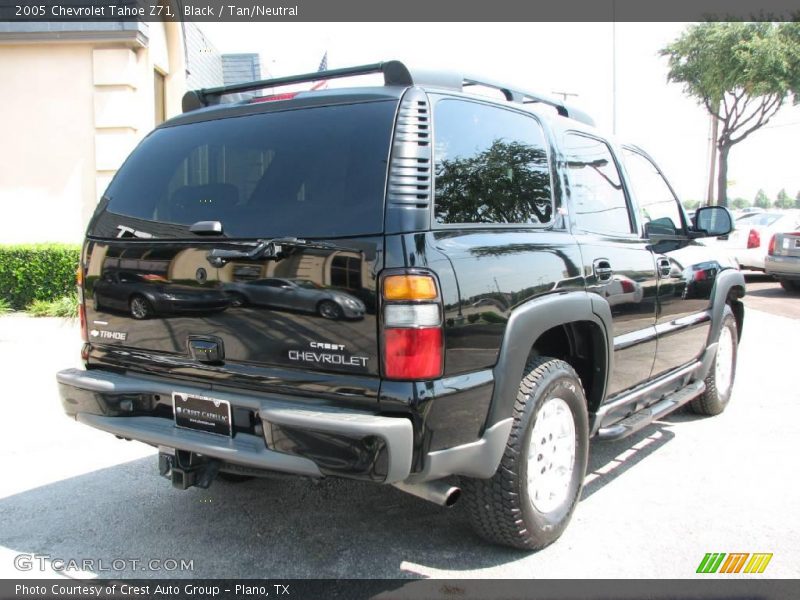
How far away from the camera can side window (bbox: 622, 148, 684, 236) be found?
4531mm

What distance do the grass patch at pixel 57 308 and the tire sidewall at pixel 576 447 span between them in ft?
26.7

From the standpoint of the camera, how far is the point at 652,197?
4.87 meters

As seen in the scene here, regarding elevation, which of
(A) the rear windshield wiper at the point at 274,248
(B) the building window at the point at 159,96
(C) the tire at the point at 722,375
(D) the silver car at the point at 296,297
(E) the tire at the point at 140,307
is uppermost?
(B) the building window at the point at 159,96

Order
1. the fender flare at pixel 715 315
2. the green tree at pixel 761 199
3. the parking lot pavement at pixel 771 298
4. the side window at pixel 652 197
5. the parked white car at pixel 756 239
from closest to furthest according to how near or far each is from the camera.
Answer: the side window at pixel 652 197
the fender flare at pixel 715 315
the parking lot pavement at pixel 771 298
the parked white car at pixel 756 239
the green tree at pixel 761 199

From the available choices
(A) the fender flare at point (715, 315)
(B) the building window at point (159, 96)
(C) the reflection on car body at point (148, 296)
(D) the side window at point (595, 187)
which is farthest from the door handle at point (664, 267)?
(B) the building window at point (159, 96)

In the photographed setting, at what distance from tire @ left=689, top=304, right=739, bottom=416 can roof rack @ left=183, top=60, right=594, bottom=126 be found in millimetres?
2432

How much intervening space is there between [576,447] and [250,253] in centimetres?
187

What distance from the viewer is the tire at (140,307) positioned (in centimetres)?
319

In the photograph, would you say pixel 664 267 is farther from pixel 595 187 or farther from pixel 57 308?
pixel 57 308

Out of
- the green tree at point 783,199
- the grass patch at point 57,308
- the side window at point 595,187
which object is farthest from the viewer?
the green tree at point 783,199

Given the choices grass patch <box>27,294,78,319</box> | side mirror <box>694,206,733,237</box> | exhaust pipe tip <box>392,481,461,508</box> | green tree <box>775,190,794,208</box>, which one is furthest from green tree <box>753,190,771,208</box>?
exhaust pipe tip <box>392,481,461,508</box>

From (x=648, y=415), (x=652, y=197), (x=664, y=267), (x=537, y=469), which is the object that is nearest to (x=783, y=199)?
(x=652, y=197)

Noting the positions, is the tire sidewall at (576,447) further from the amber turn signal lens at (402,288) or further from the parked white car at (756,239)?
the parked white car at (756,239)

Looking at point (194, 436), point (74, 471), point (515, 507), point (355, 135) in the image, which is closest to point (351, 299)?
point (355, 135)
